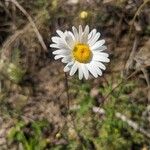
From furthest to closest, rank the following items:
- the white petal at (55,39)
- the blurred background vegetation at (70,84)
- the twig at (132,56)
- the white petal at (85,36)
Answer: the twig at (132,56) → the blurred background vegetation at (70,84) → the white petal at (85,36) → the white petal at (55,39)

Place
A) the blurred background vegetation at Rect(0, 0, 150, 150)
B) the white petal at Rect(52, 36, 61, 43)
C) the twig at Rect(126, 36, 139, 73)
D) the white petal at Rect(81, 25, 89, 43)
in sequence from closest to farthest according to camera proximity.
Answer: the white petal at Rect(52, 36, 61, 43) → the white petal at Rect(81, 25, 89, 43) → the blurred background vegetation at Rect(0, 0, 150, 150) → the twig at Rect(126, 36, 139, 73)

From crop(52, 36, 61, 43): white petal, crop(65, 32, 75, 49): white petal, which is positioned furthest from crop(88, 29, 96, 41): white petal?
crop(52, 36, 61, 43): white petal

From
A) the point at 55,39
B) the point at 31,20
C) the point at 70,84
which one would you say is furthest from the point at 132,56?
the point at 55,39

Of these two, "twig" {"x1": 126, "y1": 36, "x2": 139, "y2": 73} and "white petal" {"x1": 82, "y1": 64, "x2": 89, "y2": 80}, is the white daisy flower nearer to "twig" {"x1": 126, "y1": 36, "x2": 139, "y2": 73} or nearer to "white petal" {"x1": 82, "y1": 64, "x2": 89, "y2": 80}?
"white petal" {"x1": 82, "y1": 64, "x2": 89, "y2": 80}

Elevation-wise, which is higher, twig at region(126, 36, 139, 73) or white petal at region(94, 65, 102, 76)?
twig at region(126, 36, 139, 73)

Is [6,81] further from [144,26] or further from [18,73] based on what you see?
[144,26]

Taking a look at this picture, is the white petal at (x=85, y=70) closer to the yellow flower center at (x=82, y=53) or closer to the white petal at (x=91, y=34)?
the yellow flower center at (x=82, y=53)

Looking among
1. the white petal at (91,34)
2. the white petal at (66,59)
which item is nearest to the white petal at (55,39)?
the white petal at (66,59)
